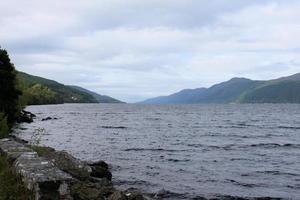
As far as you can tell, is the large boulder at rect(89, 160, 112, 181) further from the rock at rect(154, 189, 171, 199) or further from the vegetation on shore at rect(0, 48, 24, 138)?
the vegetation on shore at rect(0, 48, 24, 138)

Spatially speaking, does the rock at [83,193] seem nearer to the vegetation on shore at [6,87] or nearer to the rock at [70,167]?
the rock at [70,167]

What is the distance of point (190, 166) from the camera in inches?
1325

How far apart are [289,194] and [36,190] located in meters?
17.2

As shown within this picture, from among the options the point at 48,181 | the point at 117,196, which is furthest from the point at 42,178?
the point at 117,196

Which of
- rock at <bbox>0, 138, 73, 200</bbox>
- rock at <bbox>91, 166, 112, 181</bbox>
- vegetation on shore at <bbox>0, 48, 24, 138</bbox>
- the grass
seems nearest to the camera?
rock at <bbox>0, 138, 73, 200</bbox>

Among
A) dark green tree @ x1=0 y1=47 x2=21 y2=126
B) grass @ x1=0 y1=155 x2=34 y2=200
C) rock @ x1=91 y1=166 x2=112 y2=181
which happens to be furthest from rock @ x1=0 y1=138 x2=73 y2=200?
dark green tree @ x1=0 y1=47 x2=21 y2=126

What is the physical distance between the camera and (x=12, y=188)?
1289 cm

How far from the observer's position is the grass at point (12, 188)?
1231 centimetres

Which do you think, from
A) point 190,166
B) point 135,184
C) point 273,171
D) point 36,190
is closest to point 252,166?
point 273,171

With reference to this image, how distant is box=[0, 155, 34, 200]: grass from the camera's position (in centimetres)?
1231

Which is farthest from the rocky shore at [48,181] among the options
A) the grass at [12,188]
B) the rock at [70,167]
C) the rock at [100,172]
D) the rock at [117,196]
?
the rock at [100,172]

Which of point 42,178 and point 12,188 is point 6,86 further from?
point 42,178

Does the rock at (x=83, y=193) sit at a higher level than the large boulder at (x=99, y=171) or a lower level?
higher

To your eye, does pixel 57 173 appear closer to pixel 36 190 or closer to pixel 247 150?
pixel 36 190
